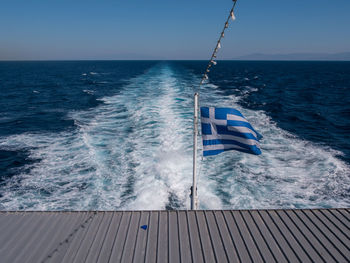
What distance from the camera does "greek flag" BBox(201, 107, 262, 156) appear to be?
24.8 ft

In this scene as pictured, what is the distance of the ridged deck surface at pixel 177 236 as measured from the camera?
5574 mm

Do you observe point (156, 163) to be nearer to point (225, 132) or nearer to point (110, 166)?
point (110, 166)

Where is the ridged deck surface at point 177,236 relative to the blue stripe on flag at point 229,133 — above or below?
below

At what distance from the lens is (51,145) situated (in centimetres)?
1958

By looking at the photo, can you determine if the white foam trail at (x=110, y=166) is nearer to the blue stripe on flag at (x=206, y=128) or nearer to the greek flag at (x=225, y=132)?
the greek flag at (x=225, y=132)

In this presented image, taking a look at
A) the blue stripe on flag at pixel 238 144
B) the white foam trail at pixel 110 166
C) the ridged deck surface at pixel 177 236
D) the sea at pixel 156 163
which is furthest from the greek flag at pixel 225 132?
the white foam trail at pixel 110 166

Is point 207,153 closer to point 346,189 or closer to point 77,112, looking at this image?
point 346,189

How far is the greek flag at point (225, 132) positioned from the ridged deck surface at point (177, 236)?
1.98m

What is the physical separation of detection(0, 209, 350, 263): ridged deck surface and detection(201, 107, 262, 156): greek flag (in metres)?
1.98

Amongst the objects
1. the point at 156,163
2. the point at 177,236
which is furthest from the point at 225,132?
the point at 156,163

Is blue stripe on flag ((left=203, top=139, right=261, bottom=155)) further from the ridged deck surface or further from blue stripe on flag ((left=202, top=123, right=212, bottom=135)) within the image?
the ridged deck surface

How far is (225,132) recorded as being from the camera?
25.1 feet

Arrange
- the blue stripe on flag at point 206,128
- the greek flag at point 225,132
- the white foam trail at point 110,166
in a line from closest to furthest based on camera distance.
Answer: the greek flag at point 225,132 → the blue stripe on flag at point 206,128 → the white foam trail at point 110,166

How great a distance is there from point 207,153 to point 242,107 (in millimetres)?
25605
